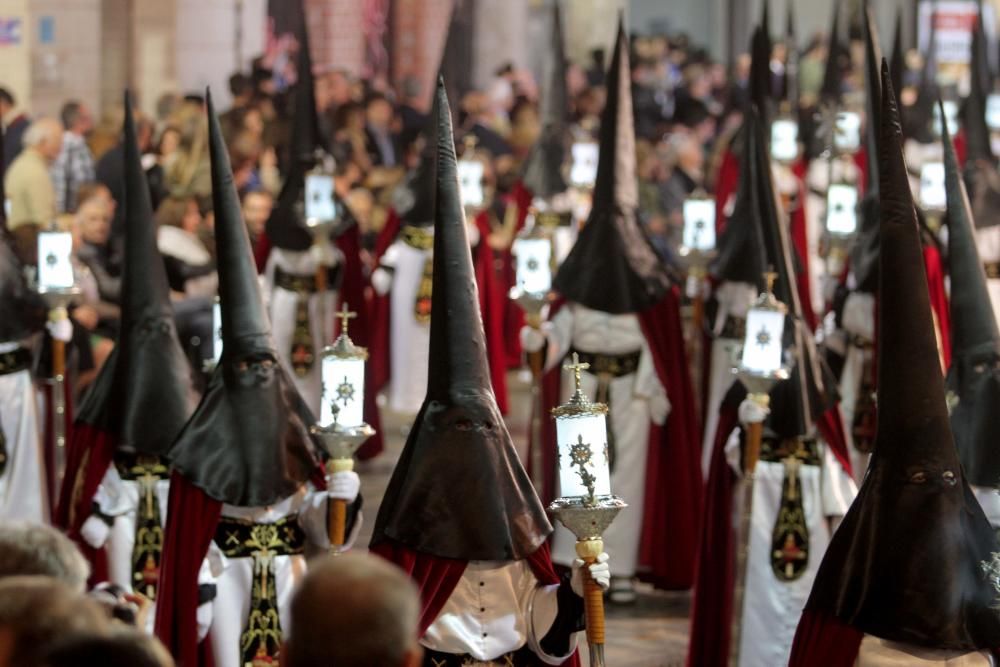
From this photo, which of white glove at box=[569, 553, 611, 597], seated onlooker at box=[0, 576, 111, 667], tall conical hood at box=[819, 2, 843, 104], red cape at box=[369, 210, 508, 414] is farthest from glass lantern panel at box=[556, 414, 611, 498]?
tall conical hood at box=[819, 2, 843, 104]

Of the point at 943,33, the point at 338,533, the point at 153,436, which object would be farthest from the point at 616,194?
the point at 943,33

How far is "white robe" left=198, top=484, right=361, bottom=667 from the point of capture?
7664 mm

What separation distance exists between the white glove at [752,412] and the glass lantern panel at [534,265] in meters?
2.20

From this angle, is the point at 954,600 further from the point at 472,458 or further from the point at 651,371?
the point at 651,371

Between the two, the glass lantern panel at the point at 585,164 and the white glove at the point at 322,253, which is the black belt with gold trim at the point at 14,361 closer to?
the white glove at the point at 322,253

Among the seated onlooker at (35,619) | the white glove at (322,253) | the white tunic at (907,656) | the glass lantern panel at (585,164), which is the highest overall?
Answer: the glass lantern panel at (585,164)

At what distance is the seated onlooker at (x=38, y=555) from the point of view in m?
4.65

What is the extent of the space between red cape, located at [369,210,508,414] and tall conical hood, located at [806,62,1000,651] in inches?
274

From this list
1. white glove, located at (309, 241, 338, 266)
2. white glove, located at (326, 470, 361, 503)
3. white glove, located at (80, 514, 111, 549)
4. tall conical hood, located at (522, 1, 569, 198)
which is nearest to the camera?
white glove, located at (326, 470, 361, 503)

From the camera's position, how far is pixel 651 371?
10.7 m

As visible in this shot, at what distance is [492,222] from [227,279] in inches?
348

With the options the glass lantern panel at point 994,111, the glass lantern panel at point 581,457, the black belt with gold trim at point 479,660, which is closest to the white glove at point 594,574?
the glass lantern panel at point 581,457

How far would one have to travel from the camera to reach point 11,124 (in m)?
15.8

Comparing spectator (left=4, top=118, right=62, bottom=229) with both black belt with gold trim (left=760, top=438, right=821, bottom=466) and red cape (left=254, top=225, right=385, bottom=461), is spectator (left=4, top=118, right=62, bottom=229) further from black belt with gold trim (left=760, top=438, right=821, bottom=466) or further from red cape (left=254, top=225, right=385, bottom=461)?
black belt with gold trim (left=760, top=438, right=821, bottom=466)
